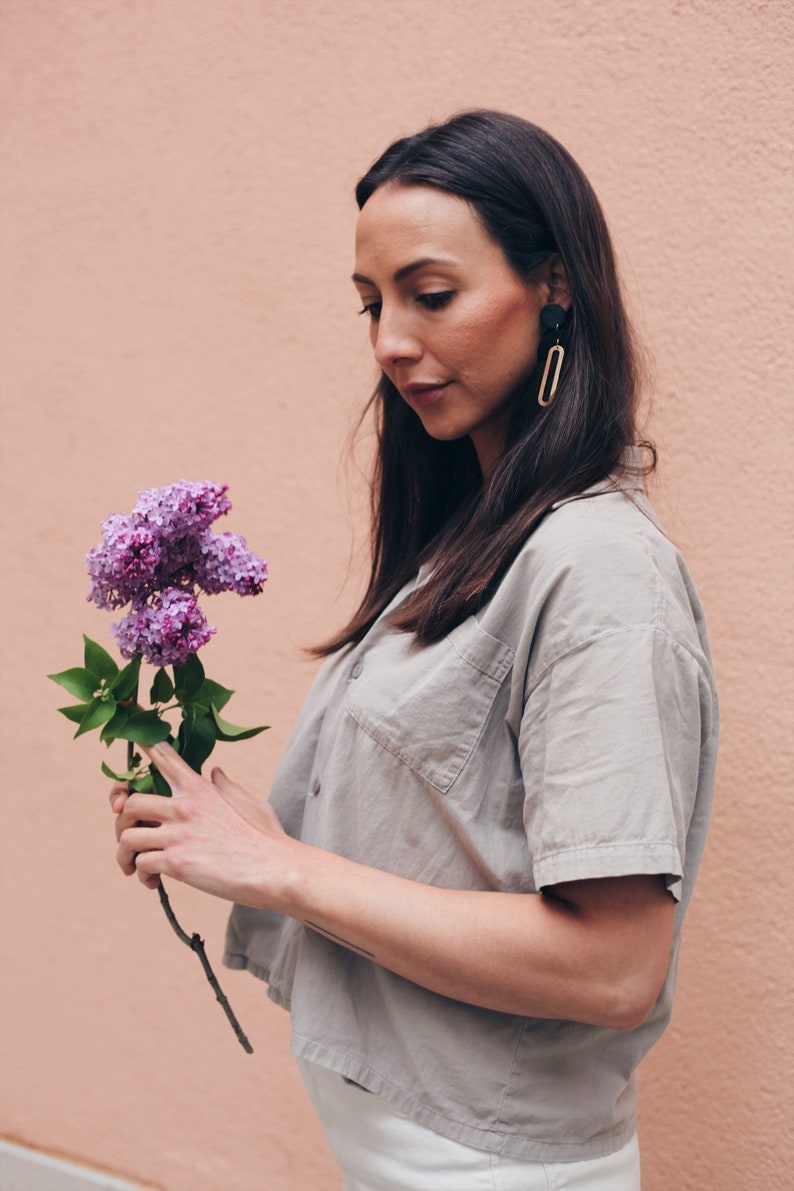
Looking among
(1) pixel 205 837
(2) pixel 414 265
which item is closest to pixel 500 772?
(1) pixel 205 837

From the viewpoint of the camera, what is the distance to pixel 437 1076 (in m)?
1.10

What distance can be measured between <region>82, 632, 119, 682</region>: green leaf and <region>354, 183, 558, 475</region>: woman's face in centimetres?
44

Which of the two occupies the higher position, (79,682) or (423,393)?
(423,393)

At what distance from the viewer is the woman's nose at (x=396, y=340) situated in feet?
3.80

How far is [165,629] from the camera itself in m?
1.07

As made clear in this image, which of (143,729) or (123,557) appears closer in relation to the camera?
(123,557)

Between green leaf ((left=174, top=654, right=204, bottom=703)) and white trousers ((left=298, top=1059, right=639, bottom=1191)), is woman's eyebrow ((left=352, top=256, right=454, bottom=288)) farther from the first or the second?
white trousers ((left=298, top=1059, right=639, bottom=1191))

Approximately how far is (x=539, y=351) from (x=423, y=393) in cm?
13

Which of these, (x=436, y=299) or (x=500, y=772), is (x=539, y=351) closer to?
(x=436, y=299)

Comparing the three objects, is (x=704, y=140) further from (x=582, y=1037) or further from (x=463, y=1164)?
(x=463, y=1164)

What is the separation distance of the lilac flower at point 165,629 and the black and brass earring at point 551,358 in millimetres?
427

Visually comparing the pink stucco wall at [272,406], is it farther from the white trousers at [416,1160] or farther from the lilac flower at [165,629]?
the lilac flower at [165,629]

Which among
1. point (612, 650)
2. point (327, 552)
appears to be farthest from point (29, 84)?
point (612, 650)

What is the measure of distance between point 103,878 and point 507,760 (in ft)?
4.73
